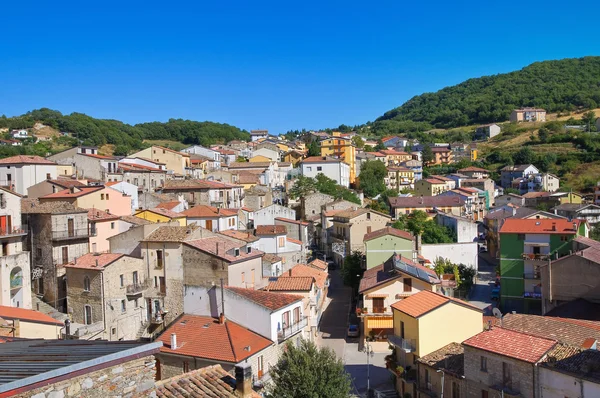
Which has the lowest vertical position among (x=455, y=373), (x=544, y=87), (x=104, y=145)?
(x=455, y=373)

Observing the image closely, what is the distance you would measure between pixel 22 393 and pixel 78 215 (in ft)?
96.0

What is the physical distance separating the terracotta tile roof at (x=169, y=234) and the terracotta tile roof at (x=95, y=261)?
6.40 feet

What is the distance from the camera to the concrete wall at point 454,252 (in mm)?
45312

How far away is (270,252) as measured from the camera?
42500 mm

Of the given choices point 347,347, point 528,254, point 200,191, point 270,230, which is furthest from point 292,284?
point 200,191

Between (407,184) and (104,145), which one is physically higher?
(104,145)

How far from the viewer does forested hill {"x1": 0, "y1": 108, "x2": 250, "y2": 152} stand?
10206 centimetres

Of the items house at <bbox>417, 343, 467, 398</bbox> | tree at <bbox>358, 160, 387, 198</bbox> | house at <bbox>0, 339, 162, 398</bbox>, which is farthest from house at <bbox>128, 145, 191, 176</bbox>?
house at <bbox>0, 339, 162, 398</bbox>

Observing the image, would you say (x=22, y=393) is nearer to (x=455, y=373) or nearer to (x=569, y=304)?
(x=455, y=373)

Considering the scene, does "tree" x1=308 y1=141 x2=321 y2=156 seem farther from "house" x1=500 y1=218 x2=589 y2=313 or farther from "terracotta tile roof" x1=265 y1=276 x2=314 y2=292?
"terracotta tile roof" x1=265 y1=276 x2=314 y2=292

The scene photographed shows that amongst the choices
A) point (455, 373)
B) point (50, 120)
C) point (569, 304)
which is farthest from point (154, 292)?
point (50, 120)

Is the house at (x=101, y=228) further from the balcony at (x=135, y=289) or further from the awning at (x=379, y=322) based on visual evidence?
the awning at (x=379, y=322)

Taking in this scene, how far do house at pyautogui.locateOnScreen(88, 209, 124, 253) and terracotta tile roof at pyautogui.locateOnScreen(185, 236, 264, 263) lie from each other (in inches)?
321

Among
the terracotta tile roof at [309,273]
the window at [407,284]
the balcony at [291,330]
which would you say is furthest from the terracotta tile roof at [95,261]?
the window at [407,284]
